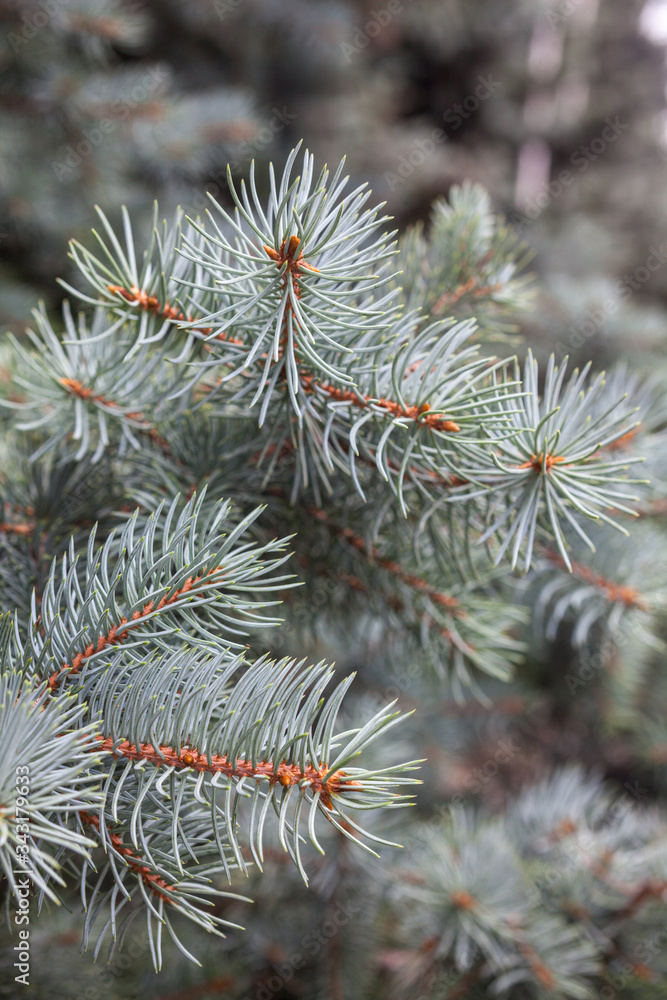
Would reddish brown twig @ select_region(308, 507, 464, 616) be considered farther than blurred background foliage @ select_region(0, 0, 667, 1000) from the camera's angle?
No

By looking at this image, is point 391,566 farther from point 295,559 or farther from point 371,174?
point 371,174

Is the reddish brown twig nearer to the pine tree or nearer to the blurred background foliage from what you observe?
the pine tree

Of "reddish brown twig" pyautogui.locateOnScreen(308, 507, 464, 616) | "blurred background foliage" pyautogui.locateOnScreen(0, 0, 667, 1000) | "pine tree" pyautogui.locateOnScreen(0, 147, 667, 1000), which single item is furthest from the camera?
"blurred background foliage" pyautogui.locateOnScreen(0, 0, 667, 1000)

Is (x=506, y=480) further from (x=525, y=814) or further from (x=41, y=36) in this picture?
(x=41, y=36)

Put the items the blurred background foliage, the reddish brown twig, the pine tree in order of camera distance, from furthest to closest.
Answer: the blurred background foliage
the reddish brown twig
the pine tree

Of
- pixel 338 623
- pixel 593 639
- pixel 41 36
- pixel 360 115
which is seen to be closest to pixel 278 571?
pixel 338 623

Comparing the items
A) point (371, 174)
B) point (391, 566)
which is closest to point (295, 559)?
point (391, 566)

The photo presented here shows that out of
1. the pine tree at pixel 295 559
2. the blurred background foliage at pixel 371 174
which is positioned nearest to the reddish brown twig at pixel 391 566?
the pine tree at pixel 295 559

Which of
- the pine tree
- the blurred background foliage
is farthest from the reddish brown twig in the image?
the blurred background foliage

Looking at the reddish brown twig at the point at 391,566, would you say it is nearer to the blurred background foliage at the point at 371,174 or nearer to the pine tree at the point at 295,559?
the pine tree at the point at 295,559
